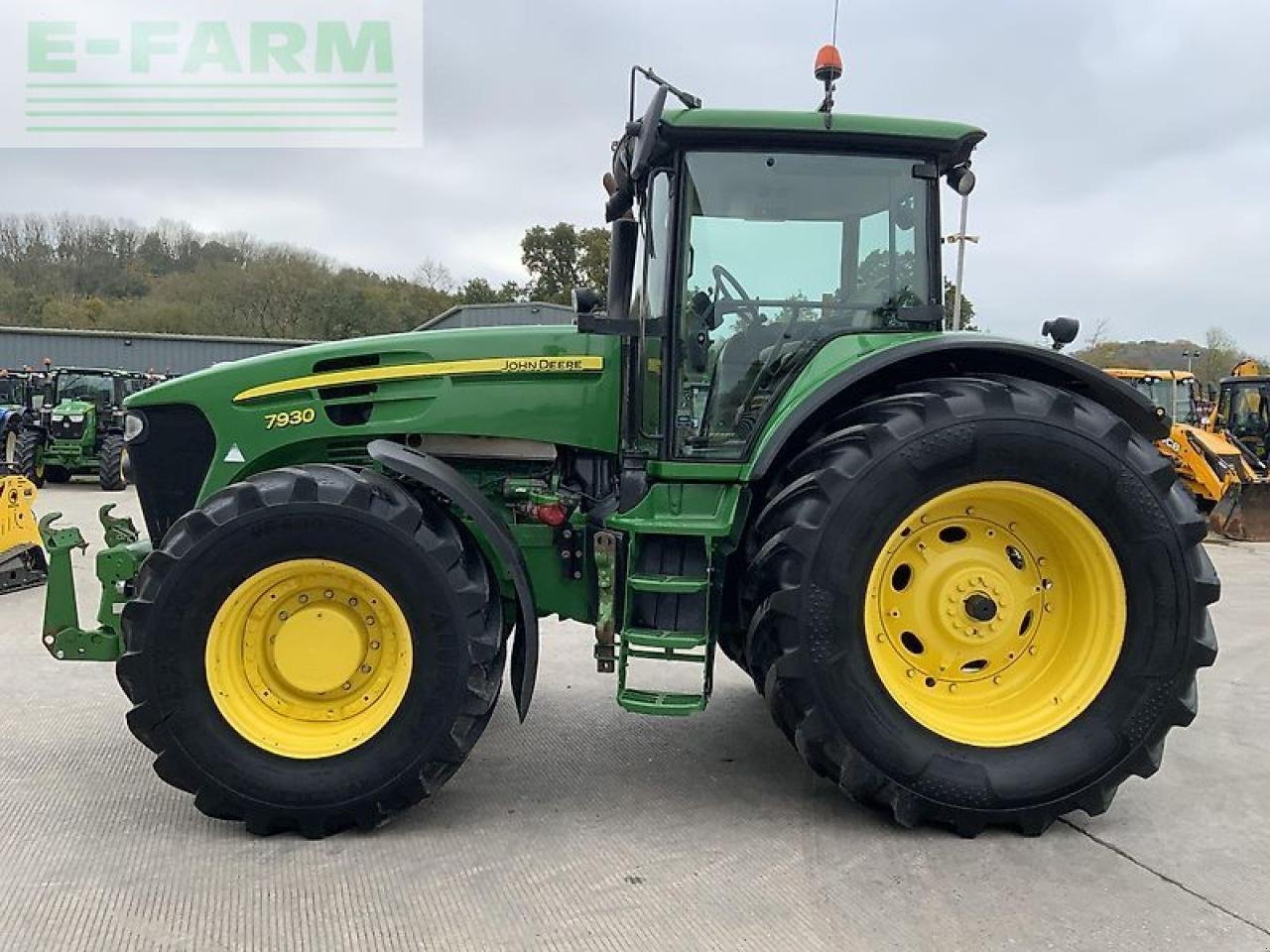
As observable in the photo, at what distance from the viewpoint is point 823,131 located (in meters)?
3.44

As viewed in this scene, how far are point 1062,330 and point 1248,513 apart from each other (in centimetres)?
917

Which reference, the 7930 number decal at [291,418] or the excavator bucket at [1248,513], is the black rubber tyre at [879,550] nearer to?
the 7930 number decal at [291,418]

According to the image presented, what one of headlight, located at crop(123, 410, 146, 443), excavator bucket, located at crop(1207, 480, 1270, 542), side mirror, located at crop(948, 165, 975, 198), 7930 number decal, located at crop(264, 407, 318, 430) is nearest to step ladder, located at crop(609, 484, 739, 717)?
7930 number decal, located at crop(264, 407, 318, 430)

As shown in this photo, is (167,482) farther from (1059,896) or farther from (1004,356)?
(1059,896)

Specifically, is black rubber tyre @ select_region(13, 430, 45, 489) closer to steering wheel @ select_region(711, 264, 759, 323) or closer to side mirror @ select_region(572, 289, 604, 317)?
side mirror @ select_region(572, 289, 604, 317)

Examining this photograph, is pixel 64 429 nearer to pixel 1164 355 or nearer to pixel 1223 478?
pixel 1223 478

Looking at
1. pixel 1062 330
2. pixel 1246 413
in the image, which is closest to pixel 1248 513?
pixel 1246 413

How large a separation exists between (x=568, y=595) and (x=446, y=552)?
72 cm

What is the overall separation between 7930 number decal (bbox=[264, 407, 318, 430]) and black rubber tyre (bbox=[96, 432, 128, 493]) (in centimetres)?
1302

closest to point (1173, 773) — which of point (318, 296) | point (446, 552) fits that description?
point (446, 552)

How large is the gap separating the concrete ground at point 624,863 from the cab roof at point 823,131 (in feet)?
7.80

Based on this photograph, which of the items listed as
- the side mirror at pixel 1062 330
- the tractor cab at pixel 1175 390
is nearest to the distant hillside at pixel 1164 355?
the tractor cab at pixel 1175 390

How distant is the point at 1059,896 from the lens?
2822 mm

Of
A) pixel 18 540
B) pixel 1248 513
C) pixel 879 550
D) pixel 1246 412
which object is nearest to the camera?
pixel 879 550
